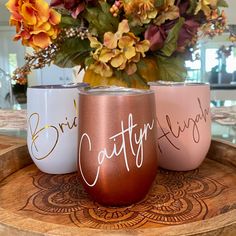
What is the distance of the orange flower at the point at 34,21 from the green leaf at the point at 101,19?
8 cm

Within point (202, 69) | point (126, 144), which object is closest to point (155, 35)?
point (126, 144)

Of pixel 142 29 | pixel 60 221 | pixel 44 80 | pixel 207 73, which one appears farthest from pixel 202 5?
pixel 44 80

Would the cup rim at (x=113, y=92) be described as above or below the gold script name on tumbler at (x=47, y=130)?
above

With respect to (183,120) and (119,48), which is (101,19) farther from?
(183,120)

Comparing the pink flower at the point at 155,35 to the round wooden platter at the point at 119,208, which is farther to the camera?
the pink flower at the point at 155,35

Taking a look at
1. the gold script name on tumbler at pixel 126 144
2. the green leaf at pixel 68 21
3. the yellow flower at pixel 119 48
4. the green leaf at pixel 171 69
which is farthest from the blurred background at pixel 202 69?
the gold script name on tumbler at pixel 126 144

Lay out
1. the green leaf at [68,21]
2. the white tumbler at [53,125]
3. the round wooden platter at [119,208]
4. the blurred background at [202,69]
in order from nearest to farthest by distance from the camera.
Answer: the round wooden platter at [119,208]
the white tumbler at [53,125]
the green leaf at [68,21]
the blurred background at [202,69]

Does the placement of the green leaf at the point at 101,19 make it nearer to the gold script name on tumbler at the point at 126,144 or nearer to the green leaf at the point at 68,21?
the green leaf at the point at 68,21

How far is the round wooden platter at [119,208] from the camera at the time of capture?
31 cm

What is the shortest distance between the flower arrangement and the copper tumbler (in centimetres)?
20

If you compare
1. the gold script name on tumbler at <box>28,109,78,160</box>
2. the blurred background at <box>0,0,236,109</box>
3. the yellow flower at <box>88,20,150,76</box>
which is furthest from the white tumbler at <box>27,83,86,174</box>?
the blurred background at <box>0,0,236,109</box>

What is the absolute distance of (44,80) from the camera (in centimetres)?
511

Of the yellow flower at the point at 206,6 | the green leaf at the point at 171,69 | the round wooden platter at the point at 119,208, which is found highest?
the yellow flower at the point at 206,6

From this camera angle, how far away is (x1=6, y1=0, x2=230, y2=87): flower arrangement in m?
0.54
